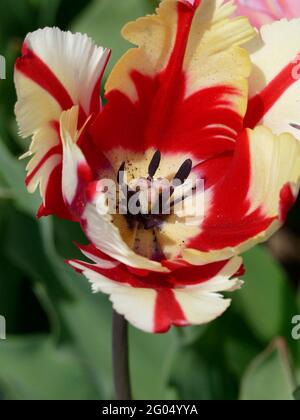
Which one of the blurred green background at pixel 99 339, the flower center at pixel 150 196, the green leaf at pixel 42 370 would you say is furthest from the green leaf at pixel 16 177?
the flower center at pixel 150 196

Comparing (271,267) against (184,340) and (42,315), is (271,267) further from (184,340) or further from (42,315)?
(42,315)

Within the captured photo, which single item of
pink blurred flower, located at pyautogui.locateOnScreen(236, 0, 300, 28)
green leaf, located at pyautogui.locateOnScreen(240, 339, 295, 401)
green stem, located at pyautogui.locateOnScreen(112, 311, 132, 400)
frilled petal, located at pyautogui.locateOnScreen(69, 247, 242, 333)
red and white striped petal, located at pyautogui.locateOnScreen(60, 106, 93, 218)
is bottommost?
green leaf, located at pyautogui.locateOnScreen(240, 339, 295, 401)

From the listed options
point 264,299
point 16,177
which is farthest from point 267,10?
point 264,299

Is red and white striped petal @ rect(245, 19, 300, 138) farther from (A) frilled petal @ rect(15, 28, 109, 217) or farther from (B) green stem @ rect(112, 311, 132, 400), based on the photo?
(B) green stem @ rect(112, 311, 132, 400)

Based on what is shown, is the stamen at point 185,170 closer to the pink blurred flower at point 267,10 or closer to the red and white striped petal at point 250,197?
the red and white striped petal at point 250,197

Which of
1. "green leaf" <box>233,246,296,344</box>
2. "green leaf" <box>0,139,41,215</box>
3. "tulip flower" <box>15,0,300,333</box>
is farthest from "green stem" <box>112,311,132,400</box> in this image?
"green leaf" <box>233,246,296,344</box>

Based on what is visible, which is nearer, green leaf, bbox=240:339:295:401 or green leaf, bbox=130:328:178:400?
green leaf, bbox=240:339:295:401
